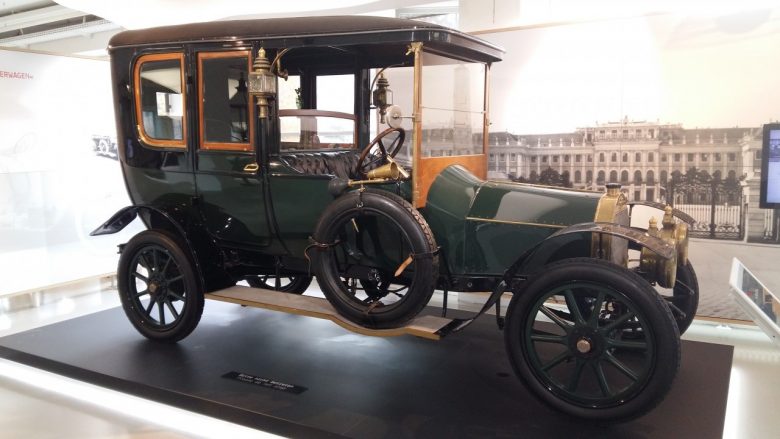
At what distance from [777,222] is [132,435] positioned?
13.7ft

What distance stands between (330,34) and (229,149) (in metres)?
0.92

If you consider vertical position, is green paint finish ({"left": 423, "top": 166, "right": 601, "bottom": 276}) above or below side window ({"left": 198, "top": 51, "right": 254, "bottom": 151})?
below

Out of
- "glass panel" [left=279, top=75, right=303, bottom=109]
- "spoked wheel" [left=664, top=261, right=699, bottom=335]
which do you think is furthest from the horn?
"spoked wheel" [left=664, top=261, right=699, bottom=335]

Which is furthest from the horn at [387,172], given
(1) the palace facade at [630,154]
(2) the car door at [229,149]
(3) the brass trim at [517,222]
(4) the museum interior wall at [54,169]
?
(4) the museum interior wall at [54,169]

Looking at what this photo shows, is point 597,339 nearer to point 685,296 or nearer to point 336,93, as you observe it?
point 685,296

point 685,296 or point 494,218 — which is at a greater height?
point 494,218

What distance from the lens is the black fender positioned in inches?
145

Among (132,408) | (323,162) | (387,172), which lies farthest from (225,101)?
(132,408)

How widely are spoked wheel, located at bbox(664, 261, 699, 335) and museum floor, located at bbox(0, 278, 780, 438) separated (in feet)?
1.69

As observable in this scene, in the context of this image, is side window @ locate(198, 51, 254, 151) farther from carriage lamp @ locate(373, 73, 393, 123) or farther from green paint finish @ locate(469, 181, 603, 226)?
green paint finish @ locate(469, 181, 603, 226)

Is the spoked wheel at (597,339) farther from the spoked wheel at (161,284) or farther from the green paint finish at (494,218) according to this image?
the spoked wheel at (161,284)

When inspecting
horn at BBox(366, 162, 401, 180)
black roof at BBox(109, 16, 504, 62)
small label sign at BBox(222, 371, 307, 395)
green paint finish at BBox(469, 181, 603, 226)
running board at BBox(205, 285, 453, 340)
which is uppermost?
black roof at BBox(109, 16, 504, 62)

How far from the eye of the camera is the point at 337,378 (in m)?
3.23

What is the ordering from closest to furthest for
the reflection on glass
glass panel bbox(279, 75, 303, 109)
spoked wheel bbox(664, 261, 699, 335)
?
1. the reflection on glass
2. spoked wheel bbox(664, 261, 699, 335)
3. glass panel bbox(279, 75, 303, 109)
